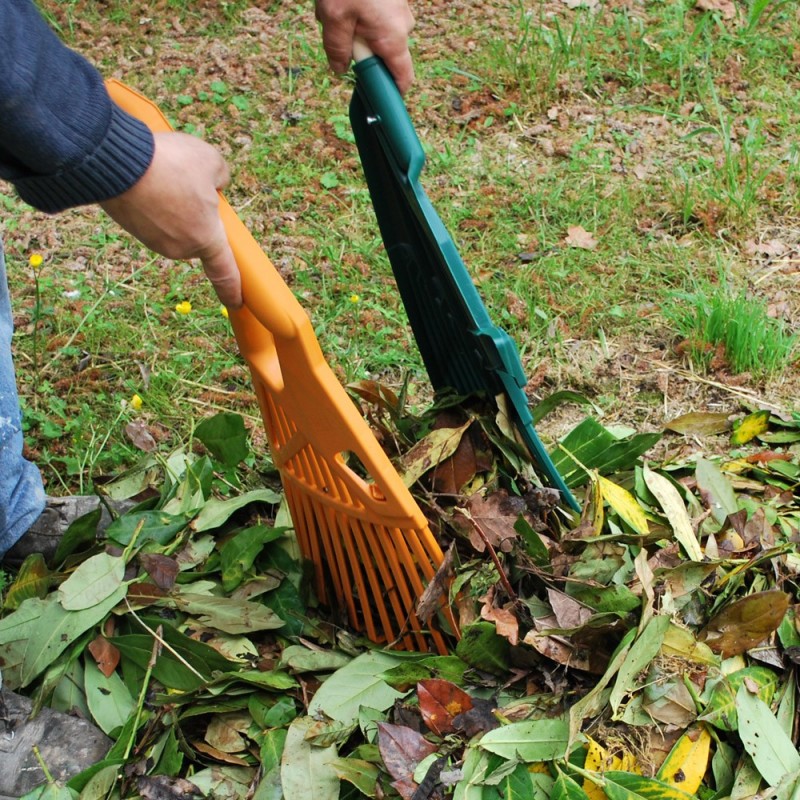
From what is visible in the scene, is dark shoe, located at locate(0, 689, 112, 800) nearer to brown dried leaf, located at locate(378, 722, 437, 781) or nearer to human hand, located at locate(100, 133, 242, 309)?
brown dried leaf, located at locate(378, 722, 437, 781)

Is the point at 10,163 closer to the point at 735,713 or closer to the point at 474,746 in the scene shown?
the point at 474,746

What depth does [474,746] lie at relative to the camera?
48.9 inches

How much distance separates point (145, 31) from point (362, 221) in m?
1.42

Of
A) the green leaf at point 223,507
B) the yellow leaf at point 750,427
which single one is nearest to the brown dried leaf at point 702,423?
the yellow leaf at point 750,427

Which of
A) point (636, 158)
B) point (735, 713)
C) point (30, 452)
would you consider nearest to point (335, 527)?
point (735, 713)

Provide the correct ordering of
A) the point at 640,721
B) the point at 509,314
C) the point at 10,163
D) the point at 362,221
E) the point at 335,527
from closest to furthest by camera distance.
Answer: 1. the point at 10,163
2. the point at 640,721
3. the point at 335,527
4. the point at 509,314
5. the point at 362,221

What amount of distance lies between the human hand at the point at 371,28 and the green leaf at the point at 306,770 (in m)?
0.96

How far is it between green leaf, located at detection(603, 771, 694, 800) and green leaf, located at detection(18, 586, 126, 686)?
2.65 ft

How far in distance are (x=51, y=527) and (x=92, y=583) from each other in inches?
10.2

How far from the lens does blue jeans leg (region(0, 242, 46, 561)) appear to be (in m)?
1.64

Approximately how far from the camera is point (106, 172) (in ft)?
3.40

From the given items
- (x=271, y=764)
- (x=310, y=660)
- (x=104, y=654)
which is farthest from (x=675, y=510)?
(x=104, y=654)

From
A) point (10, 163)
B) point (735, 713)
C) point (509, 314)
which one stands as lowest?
point (735, 713)

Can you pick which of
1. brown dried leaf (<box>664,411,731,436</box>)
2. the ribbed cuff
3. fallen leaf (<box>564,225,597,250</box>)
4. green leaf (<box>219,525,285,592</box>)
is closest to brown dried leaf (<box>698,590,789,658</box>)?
brown dried leaf (<box>664,411,731,436</box>)
